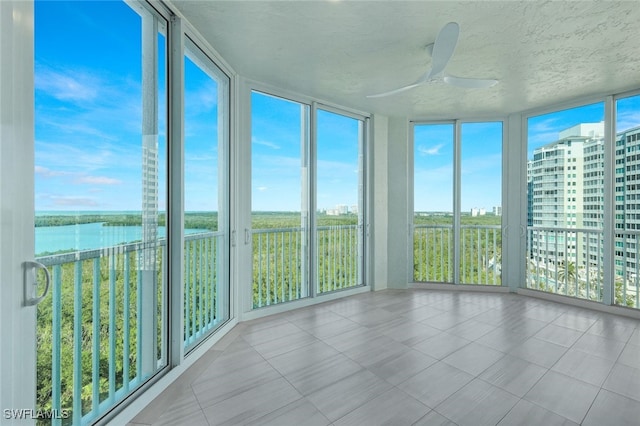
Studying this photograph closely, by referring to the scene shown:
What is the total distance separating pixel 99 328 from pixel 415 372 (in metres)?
2.03

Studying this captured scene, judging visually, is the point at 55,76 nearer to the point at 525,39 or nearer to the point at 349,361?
the point at 349,361

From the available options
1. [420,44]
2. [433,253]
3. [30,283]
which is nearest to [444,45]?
[420,44]

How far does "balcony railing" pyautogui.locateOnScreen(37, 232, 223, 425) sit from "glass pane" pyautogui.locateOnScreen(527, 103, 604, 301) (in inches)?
184

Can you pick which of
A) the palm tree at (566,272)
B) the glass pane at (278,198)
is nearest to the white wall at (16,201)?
the glass pane at (278,198)

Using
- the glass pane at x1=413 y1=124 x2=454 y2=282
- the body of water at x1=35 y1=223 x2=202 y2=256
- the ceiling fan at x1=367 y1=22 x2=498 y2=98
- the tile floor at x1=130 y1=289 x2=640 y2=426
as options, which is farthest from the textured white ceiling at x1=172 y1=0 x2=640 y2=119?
the tile floor at x1=130 y1=289 x2=640 y2=426

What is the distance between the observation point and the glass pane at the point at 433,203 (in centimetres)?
448

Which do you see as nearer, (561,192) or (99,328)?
(99,328)

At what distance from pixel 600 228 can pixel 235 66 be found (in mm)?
4629

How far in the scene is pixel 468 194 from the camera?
441 cm

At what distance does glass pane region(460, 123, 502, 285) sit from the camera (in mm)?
4371

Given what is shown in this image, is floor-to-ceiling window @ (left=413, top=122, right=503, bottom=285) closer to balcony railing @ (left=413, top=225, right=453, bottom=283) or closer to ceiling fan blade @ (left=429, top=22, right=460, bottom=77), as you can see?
balcony railing @ (left=413, top=225, right=453, bottom=283)

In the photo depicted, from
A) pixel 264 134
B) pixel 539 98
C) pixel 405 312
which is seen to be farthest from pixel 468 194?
pixel 264 134

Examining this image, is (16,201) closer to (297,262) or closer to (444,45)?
(444,45)

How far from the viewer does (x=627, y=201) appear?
132 inches
